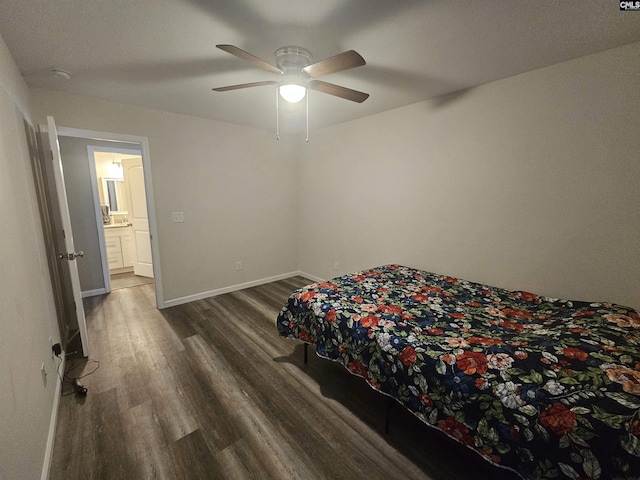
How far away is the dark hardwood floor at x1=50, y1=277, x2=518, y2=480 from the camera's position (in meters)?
1.36

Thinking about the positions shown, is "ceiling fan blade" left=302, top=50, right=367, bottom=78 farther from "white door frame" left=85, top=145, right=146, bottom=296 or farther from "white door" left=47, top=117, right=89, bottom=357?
"white door frame" left=85, top=145, right=146, bottom=296

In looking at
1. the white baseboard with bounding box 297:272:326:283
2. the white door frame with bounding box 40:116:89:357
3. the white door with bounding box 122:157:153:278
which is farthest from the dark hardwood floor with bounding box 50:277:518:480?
the white door with bounding box 122:157:153:278

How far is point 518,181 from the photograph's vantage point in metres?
2.15

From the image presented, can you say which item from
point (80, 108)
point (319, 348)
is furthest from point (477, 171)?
point (80, 108)

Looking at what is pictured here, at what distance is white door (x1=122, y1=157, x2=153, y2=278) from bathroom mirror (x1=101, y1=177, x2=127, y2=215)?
37 centimetres

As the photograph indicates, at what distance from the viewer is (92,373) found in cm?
207

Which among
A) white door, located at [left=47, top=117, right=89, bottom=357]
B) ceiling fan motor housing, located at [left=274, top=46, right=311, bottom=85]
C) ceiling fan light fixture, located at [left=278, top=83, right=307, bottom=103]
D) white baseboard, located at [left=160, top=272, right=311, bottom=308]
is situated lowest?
white baseboard, located at [left=160, top=272, right=311, bottom=308]

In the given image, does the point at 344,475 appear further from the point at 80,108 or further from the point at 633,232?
the point at 80,108

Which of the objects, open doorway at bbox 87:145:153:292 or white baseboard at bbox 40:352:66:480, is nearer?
white baseboard at bbox 40:352:66:480

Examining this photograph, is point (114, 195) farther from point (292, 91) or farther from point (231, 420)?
point (231, 420)

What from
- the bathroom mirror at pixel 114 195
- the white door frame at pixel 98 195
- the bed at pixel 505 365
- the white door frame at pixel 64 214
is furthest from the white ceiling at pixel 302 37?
the bathroom mirror at pixel 114 195

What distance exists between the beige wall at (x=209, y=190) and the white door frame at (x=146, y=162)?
46 millimetres

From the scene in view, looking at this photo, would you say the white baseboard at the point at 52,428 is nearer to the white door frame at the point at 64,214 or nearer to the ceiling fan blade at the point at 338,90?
the white door frame at the point at 64,214

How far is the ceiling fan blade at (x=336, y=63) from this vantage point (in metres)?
1.36
